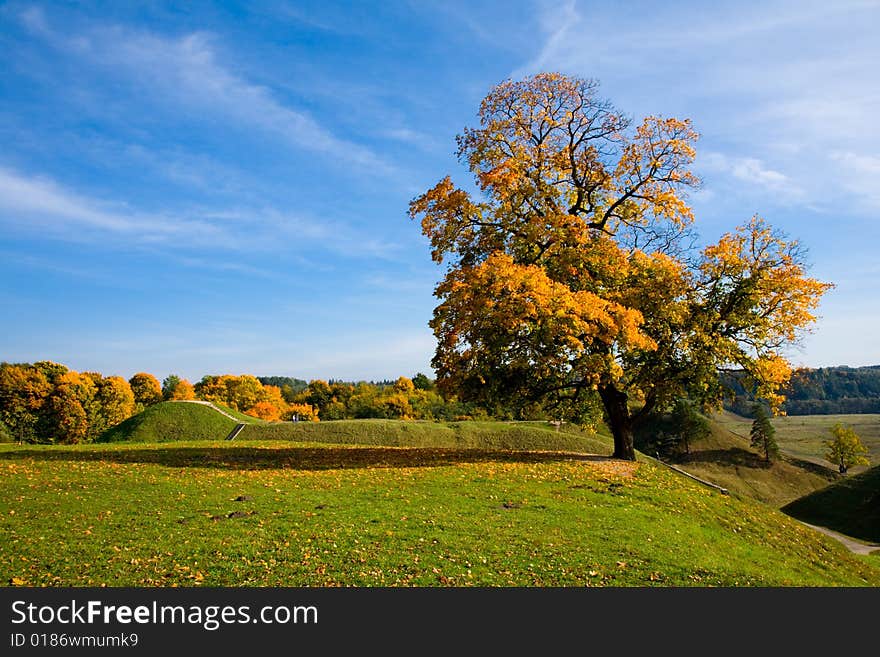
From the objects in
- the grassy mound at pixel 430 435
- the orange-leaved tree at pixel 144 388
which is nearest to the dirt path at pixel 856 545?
the grassy mound at pixel 430 435

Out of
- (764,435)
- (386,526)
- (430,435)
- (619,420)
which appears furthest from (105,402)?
(764,435)

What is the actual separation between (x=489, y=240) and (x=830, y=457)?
9194 centimetres

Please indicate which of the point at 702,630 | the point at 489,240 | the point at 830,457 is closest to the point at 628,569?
the point at 702,630

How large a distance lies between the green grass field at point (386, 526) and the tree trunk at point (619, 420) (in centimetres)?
274

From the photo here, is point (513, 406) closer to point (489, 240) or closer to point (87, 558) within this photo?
point (489, 240)

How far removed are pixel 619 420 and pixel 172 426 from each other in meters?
37.8

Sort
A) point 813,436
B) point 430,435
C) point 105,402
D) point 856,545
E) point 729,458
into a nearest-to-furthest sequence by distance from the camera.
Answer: point 856,545, point 430,435, point 729,458, point 105,402, point 813,436

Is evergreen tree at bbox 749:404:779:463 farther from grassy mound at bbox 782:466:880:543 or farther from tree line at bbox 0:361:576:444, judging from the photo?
tree line at bbox 0:361:576:444

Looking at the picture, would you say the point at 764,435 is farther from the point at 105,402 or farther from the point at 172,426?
the point at 105,402

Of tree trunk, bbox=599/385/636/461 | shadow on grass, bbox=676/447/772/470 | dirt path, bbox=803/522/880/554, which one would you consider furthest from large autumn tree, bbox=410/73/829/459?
shadow on grass, bbox=676/447/772/470

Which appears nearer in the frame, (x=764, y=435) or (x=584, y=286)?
(x=584, y=286)

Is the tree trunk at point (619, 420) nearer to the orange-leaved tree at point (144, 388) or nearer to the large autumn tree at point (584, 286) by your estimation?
the large autumn tree at point (584, 286)

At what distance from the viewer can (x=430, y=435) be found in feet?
176

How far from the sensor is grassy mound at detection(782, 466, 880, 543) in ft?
156
